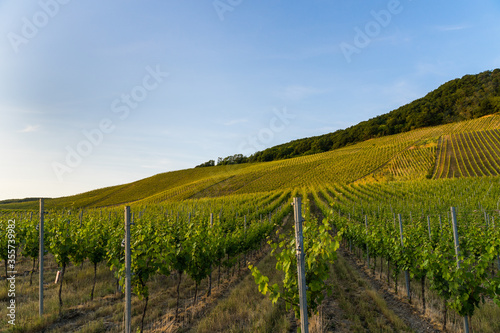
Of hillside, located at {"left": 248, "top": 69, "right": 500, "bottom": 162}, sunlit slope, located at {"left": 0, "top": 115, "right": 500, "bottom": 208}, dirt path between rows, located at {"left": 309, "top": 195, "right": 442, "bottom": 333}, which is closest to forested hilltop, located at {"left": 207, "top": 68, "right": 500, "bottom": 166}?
hillside, located at {"left": 248, "top": 69, "right": 500, "bottom": 162}

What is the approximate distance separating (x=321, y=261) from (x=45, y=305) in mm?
6569

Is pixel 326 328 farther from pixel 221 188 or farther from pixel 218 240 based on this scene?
pixel 221 188

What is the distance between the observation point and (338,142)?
3863 inches

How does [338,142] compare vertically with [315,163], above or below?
above

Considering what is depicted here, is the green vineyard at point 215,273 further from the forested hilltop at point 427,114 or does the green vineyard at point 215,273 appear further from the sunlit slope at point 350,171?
the forested hilltop at point 427,114

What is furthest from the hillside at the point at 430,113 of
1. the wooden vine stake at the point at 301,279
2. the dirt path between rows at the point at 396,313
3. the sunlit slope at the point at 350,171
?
the wooden vine stake at the point at 301,279

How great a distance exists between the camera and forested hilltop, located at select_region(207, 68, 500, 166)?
262 feet

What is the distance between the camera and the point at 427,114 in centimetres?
8506

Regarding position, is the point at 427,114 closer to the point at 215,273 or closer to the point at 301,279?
the point at 215,273

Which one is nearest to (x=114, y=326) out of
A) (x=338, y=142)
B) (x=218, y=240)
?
(x=218, y=240)

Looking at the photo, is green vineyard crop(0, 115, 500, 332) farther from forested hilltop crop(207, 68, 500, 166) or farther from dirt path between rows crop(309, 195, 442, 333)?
forested hilltop crop(207, 68, 500, 166)

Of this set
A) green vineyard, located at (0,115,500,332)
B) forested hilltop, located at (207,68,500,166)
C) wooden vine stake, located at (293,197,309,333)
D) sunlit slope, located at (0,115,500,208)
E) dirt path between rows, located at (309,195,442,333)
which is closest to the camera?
wooden vine stake, located at (293,197,309,333)

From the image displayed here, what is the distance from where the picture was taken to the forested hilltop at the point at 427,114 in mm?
79906

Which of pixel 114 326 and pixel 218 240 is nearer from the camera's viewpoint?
pixel 114 326
